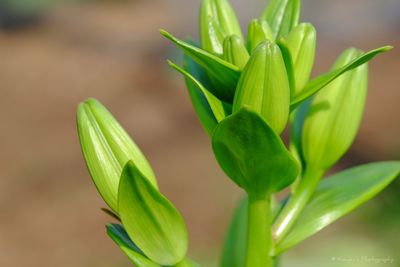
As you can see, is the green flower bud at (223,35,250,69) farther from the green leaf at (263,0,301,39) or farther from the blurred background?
the blurred background

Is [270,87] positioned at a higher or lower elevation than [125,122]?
higher

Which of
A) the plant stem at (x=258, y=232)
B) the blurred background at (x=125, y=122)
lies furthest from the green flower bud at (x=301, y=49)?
the blurred background at (x=125, y=122)

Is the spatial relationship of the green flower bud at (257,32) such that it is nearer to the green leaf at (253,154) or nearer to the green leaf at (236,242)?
the green leaf at (253,154)

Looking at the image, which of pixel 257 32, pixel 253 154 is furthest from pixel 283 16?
pixel 253 154

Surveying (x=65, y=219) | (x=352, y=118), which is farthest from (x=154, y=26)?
(x=352, y=118)

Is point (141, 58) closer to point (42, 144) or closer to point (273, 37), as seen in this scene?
point (42, 144)

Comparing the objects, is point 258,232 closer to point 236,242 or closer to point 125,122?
point 236,242
